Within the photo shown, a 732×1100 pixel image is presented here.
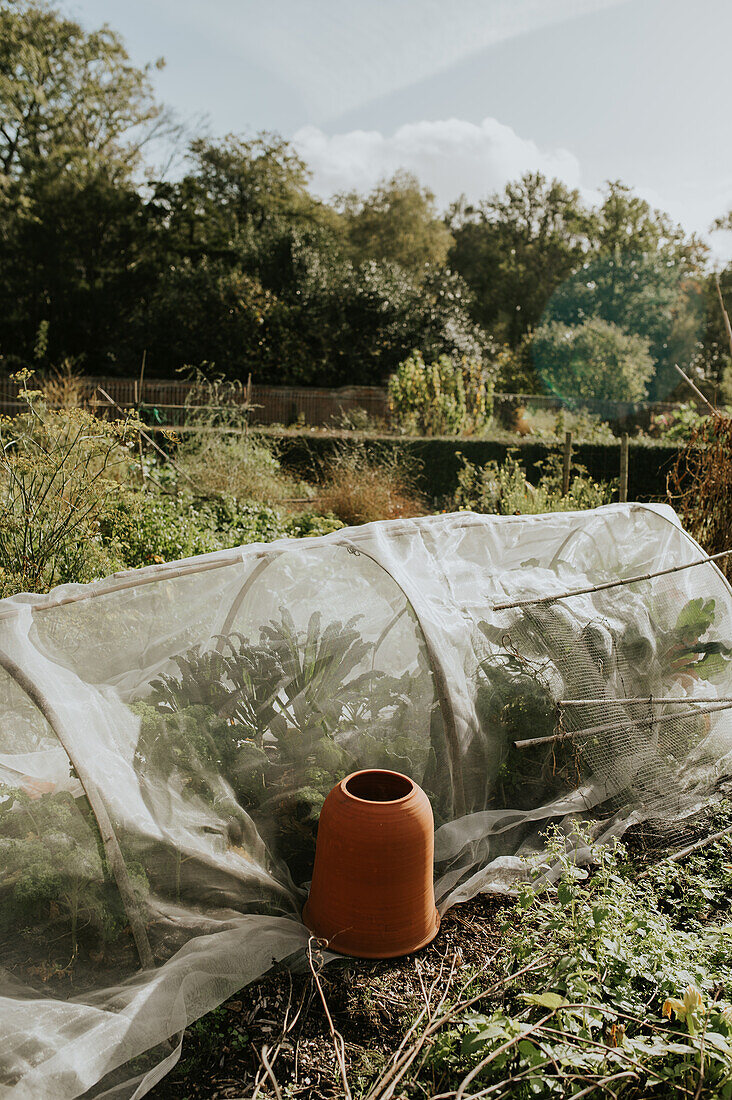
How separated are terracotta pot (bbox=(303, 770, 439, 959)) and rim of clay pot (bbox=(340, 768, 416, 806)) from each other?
0.39ft

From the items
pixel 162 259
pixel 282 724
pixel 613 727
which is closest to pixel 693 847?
pixel 613 727

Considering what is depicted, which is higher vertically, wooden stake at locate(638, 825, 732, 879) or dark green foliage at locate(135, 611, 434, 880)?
dark green foliage at locate(135, 611, 434, 880)

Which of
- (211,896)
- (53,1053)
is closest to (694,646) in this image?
(211,896)

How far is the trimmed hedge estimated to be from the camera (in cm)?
1048

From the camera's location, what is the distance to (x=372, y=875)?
2.31 m

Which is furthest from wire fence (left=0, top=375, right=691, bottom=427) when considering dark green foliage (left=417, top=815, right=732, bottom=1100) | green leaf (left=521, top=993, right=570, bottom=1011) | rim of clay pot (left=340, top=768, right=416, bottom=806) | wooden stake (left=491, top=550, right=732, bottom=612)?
green leaf (left=521, top=993, right=570, bottom=1011)

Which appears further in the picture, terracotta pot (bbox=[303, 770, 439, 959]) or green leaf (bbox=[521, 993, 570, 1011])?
terracotta pot (bbox=[303, 770, 439, 959])

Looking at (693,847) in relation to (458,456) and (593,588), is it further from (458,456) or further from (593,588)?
(458,456)

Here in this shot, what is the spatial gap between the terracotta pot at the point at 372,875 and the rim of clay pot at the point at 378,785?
0.39 feet

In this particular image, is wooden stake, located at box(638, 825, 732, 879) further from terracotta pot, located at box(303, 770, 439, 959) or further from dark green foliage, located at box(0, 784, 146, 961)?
dark green foliage, located at box(0, 784, 146, 961)

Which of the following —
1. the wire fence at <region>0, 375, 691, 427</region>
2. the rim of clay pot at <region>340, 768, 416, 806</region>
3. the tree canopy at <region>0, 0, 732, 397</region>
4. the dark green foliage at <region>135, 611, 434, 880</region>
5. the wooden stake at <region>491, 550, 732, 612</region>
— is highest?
the tree canopy at <region>0, 0, 732, 397</region>

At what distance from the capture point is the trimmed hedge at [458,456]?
1048 centimetres

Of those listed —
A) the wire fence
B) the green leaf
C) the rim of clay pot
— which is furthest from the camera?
the wire fence

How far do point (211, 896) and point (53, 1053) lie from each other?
0.57m
